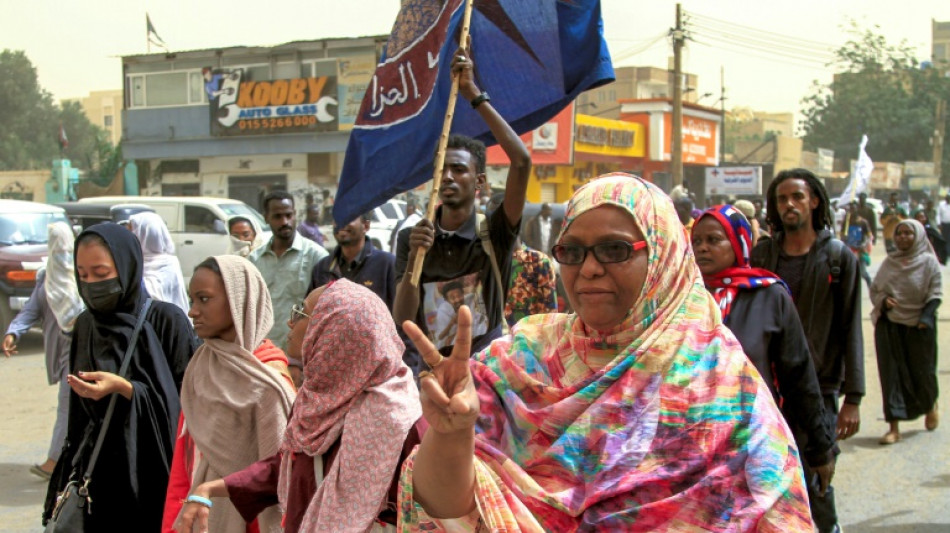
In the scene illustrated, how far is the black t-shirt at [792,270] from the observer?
5008mm

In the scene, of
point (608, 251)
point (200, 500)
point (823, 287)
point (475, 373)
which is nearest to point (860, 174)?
point (823, 287)

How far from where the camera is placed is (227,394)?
3.71 meters

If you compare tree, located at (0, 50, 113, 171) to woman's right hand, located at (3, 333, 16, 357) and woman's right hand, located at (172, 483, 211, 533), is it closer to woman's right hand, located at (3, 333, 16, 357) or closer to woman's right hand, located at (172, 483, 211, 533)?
woman's right hand, located at (3, 333, 16, 357)

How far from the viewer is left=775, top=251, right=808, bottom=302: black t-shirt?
501 centimetres

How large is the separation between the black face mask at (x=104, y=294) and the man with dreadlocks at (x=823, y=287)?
3110 mm

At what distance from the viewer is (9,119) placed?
69.2 metres

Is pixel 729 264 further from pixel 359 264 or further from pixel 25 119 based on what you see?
pixel 25 119

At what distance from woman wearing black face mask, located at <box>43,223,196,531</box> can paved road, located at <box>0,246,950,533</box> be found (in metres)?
2.06

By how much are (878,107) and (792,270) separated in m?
68.3

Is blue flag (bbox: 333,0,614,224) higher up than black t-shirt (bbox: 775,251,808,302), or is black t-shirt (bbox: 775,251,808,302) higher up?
blue flag (bbox: 333,0,614,224)

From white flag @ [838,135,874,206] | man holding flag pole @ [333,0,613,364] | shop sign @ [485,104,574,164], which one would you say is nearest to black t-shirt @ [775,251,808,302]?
man holding flag pole @ [333,0,613,364]

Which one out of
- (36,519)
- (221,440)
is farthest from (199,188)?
(221,440)

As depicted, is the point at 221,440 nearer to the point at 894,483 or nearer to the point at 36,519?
the point at 36,519

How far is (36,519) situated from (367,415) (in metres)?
3.95
